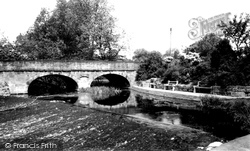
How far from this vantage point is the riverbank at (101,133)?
6.96 metres

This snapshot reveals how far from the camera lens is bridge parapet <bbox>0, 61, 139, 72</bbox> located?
81.9ft

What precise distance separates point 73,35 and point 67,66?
1218 cm

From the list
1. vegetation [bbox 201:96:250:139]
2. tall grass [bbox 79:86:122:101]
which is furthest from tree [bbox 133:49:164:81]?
vegetation [bbox 201:96:250:139]

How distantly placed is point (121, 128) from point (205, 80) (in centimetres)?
935

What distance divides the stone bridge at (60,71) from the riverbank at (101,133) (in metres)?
14.5

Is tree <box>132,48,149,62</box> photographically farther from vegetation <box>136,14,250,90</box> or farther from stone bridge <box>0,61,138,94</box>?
vegetation <box>136,14,250,90</box>

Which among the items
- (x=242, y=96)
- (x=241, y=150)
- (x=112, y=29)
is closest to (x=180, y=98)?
(x=242, y=96)

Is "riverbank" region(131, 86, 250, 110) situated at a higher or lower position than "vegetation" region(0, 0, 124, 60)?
lower

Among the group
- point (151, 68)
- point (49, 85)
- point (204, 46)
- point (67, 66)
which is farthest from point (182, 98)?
point (49, 85)

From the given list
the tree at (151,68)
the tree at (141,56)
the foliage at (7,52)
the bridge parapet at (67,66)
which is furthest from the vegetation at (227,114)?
the foliage at (7,52)

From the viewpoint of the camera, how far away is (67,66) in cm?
2744

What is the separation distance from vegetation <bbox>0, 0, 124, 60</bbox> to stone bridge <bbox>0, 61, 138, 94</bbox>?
5516mm

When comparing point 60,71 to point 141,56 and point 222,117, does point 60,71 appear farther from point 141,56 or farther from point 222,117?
point 222,117

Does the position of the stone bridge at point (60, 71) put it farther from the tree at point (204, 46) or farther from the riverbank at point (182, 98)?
the tree at point (204, 46)
